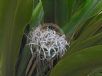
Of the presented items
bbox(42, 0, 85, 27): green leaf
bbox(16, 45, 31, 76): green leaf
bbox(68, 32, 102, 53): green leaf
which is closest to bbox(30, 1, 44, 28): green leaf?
bbox(42, 0, 85, 27): green leaf

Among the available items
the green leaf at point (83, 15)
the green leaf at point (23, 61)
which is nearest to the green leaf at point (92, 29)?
the green leaf at point (83, 15)

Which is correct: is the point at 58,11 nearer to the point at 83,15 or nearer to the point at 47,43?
the point at 83,15

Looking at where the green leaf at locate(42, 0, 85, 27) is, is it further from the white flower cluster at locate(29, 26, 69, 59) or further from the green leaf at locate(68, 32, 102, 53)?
the green leaf at locate(68, 32, 102, 53)

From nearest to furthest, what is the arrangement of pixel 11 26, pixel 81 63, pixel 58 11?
pixel 81 63 → pixel 11 26 → pixel 58 11

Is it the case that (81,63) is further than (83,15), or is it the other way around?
(83,15)

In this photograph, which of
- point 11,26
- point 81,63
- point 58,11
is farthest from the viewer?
point 58,11

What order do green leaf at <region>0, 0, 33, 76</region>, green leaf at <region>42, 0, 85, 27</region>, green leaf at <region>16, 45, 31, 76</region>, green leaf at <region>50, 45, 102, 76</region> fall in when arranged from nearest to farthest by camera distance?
1. green leaf at <region>50, 45, 102, 76</region>
2. green leaf at <region>0, 0, 33, 76</region>
3. green leaf at <region>16, 45, 31, 76</region>
4. green leaf at <region>42, 0, 85, 27</region>

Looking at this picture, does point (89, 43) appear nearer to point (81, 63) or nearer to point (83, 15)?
point (81, 63)

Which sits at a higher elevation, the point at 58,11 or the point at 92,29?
the point at 58,11

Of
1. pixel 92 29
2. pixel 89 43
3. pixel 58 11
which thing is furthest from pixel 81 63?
pixel 58 11
